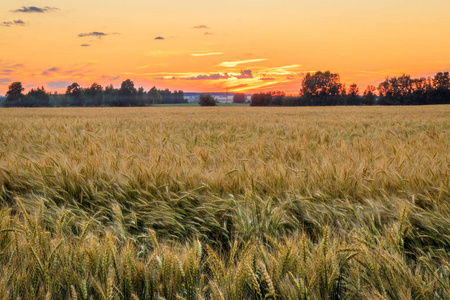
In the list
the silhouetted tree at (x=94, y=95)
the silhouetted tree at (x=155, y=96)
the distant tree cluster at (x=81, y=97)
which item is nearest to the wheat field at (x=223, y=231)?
the distant tree cluster at (x=81, y=97)

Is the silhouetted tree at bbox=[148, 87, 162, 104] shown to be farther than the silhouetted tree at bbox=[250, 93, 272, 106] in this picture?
Yes

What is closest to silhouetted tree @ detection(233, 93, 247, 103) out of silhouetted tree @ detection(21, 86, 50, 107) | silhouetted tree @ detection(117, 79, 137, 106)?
silhouetted tree @ detection(117, 79, 137, 106)

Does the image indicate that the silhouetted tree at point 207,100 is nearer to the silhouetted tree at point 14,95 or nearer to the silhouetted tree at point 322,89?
the silhouetted tree at point 322,89

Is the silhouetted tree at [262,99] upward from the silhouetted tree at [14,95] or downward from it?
downward

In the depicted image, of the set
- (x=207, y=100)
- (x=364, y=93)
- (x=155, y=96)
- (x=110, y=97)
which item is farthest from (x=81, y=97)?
(x=364, y=93)

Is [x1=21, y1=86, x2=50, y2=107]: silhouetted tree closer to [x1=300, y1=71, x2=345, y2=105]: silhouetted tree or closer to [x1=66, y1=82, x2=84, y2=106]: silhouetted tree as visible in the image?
[x1=66, y1=82, x2=84, y2=106]: silhouetted tree

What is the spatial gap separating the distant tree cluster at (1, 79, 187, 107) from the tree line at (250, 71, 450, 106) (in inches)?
1240

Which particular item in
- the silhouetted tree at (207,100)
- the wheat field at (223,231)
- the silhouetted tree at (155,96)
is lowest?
the wheat field at (223,231)

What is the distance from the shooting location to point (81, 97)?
269 ft

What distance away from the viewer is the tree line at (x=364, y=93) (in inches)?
2549

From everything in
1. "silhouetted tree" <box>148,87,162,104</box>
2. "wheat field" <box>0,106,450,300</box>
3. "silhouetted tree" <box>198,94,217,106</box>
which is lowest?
"wheat field" <box>0,106,450,300</box>

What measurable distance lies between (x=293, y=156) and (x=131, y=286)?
276 cm

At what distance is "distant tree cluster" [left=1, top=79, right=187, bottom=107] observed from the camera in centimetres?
7744

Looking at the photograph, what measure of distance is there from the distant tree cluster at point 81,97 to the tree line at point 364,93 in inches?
1240
